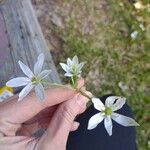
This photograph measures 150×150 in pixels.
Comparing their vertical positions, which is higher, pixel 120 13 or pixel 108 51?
pixel 120 13

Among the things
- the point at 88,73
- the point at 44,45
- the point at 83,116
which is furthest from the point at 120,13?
the point at 83,116

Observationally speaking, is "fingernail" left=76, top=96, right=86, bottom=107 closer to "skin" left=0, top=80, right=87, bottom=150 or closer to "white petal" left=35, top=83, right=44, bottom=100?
"skin" left=0, top=80, right=87, bottom=150

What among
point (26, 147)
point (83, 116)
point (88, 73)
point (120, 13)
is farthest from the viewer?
point (120, 13)

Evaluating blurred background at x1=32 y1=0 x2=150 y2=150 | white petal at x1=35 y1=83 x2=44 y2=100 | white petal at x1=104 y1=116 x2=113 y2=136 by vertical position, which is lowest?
blurred background at x1=32 y1=0 x2=150 y2=150

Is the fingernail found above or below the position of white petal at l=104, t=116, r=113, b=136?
below

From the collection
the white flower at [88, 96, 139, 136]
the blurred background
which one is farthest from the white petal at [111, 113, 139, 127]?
the blurred background

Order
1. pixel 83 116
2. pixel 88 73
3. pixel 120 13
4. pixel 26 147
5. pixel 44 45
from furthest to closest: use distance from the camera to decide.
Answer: pixel 120 13
pixel 88 73
pixel 44 45
pixel 83 116
pixel 26 147

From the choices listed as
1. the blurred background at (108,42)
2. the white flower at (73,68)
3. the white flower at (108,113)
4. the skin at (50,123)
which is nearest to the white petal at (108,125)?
the white flower at (108,113)

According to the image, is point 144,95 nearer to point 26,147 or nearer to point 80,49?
point 80,49
